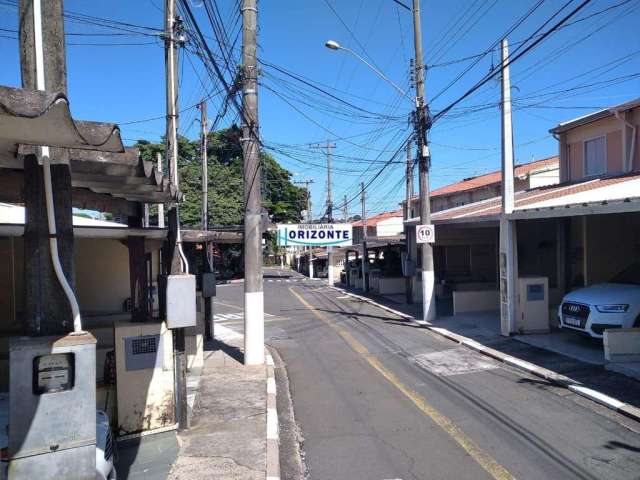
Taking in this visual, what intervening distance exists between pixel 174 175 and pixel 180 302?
4345 mm

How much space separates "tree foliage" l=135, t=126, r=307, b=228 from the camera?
4194cm

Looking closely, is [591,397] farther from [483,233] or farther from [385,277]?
[385,277]

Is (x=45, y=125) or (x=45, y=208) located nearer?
(x=45, y=125)

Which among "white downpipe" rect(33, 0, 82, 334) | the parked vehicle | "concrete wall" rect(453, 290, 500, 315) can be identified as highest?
"white downpipe" rect(33, 0, 82, 334)

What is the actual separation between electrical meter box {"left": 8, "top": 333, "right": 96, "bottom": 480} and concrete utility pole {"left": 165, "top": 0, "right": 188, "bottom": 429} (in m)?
3.37

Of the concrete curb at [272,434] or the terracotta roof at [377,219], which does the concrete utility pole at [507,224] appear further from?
the terracotta roof at [377,219]

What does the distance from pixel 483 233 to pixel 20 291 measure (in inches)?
751

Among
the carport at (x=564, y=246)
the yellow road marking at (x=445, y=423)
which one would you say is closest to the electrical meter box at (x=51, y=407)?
the yellow road marking at (x=445, y=423)

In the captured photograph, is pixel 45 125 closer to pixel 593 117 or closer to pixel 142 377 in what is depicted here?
pixel 142 377

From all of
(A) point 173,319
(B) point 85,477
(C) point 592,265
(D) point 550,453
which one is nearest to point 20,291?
(A) point 173,319

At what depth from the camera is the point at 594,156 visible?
18719 mm

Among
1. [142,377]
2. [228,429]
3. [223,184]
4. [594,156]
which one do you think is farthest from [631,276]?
[223,184]

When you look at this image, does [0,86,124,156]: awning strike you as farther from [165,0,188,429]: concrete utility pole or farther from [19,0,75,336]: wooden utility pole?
[165,0,188,429]: concrete utility pole

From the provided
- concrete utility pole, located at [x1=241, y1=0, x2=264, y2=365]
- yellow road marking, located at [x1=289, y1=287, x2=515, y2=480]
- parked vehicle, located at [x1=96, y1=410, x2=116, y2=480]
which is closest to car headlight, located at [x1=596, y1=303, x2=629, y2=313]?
yellow road marking, located at [x1=289, y1=287, x2=515, y2=480]
